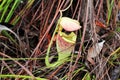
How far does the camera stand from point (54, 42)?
100 cm

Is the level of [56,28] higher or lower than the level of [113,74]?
higher

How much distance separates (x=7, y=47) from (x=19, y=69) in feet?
0.33

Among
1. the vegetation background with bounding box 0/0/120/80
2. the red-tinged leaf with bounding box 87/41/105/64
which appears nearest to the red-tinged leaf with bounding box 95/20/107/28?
the vegetation background with bounding box 0/0/120/80

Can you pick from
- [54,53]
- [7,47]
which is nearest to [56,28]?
[54,53]

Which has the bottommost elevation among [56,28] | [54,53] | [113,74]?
[113,74]

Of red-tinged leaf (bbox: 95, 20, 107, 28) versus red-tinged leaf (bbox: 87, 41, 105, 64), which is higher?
red-tinged leaf (bbox: 95, 20, 107, 28)

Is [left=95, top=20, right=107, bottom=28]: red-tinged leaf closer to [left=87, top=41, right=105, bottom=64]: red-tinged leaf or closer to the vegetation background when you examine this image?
the vegetation background

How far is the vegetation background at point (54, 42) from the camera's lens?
944 mm

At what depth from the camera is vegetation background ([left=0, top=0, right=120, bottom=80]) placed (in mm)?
944

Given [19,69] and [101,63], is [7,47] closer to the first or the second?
[19,69]

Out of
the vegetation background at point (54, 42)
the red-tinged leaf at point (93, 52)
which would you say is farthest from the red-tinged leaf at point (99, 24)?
the red-tinged leaf at point (93, 52)

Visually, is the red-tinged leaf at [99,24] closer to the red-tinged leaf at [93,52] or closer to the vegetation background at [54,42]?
the vegetation background at [54,42]

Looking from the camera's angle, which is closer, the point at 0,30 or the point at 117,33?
the point at 0,30

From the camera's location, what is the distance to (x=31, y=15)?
A: 3.39 feet
